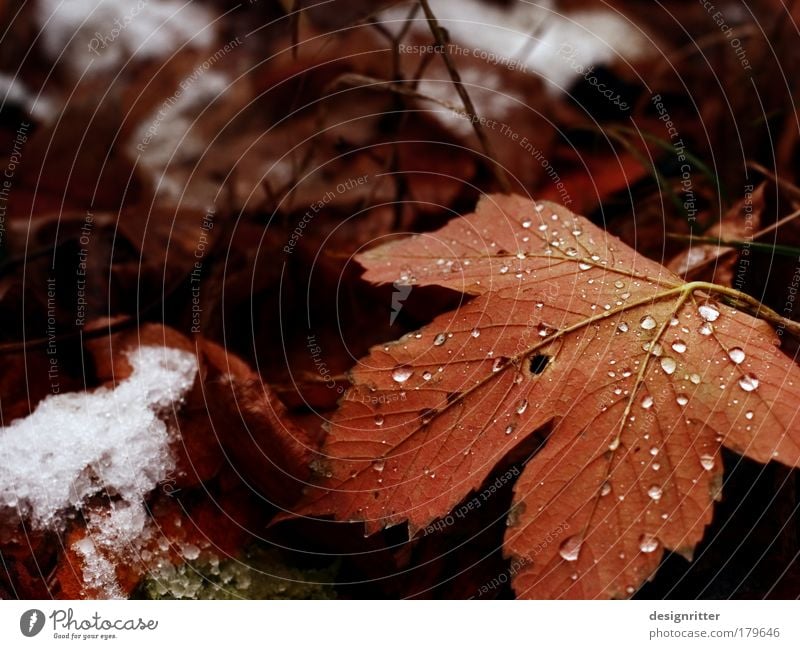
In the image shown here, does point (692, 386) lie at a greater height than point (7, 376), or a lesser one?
lesser

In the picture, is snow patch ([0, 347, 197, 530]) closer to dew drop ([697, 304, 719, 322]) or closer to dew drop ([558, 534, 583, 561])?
dew drop ([558, 534, 583, 561])

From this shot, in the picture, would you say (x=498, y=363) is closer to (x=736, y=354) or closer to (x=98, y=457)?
(x=736, y=354)

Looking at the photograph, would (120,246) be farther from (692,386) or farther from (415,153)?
(692,386)

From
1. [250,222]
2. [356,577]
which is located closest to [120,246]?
[250,222]

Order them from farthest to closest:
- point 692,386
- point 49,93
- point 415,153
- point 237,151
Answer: point 49,93
point 237,151
point 415,153
point 692,386

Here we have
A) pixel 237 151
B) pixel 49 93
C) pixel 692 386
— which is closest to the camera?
pixel 692 386

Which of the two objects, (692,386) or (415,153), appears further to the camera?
(415,153)

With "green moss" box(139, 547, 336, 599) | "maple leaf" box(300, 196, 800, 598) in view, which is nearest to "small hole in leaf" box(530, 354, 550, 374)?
"maple leaf" box(300, 196, 800, 598)
